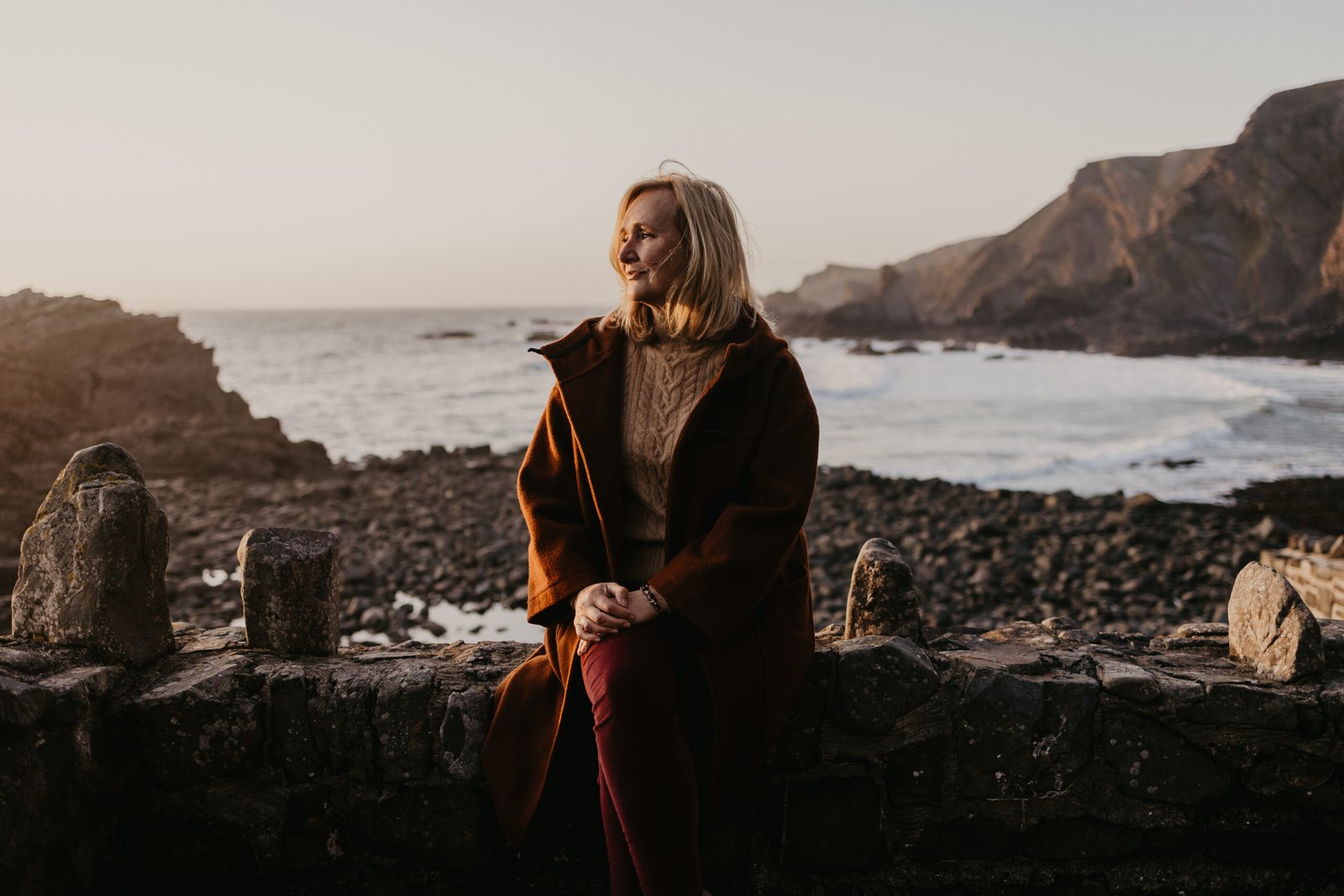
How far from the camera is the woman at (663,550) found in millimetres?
2023

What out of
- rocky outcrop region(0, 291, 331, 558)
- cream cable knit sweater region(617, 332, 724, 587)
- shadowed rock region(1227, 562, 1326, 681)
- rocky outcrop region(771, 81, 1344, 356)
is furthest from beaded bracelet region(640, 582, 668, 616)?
rocky outcrop region(771, 81, 1344, 356)

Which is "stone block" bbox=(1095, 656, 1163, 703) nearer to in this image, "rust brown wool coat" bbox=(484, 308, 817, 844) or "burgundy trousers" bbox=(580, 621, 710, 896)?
"rust brown wool coat" bbox=(484, 308, 817, 844)

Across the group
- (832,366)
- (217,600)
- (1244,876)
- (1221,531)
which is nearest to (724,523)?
(1244,876)

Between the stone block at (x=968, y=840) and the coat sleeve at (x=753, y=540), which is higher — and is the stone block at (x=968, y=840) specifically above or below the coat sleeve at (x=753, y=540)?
below

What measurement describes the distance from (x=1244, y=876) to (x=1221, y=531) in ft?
31.6

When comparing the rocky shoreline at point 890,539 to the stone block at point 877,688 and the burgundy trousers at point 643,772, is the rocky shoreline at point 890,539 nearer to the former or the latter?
the stone block at point 877,688

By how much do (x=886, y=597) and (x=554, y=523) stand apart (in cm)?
97

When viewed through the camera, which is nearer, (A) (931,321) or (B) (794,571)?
(B) (794,571)

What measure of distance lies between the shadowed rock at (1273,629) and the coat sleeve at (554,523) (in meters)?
1.73

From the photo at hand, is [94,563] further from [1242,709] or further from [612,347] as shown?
[1242,709]

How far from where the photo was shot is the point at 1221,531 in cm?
1058

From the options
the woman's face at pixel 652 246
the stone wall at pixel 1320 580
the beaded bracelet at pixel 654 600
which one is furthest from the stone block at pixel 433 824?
the stone wall at pixel 1320 580

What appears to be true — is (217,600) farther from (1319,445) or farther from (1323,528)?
(1319,445)

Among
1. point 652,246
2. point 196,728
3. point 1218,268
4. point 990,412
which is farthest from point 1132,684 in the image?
point 1218,268
